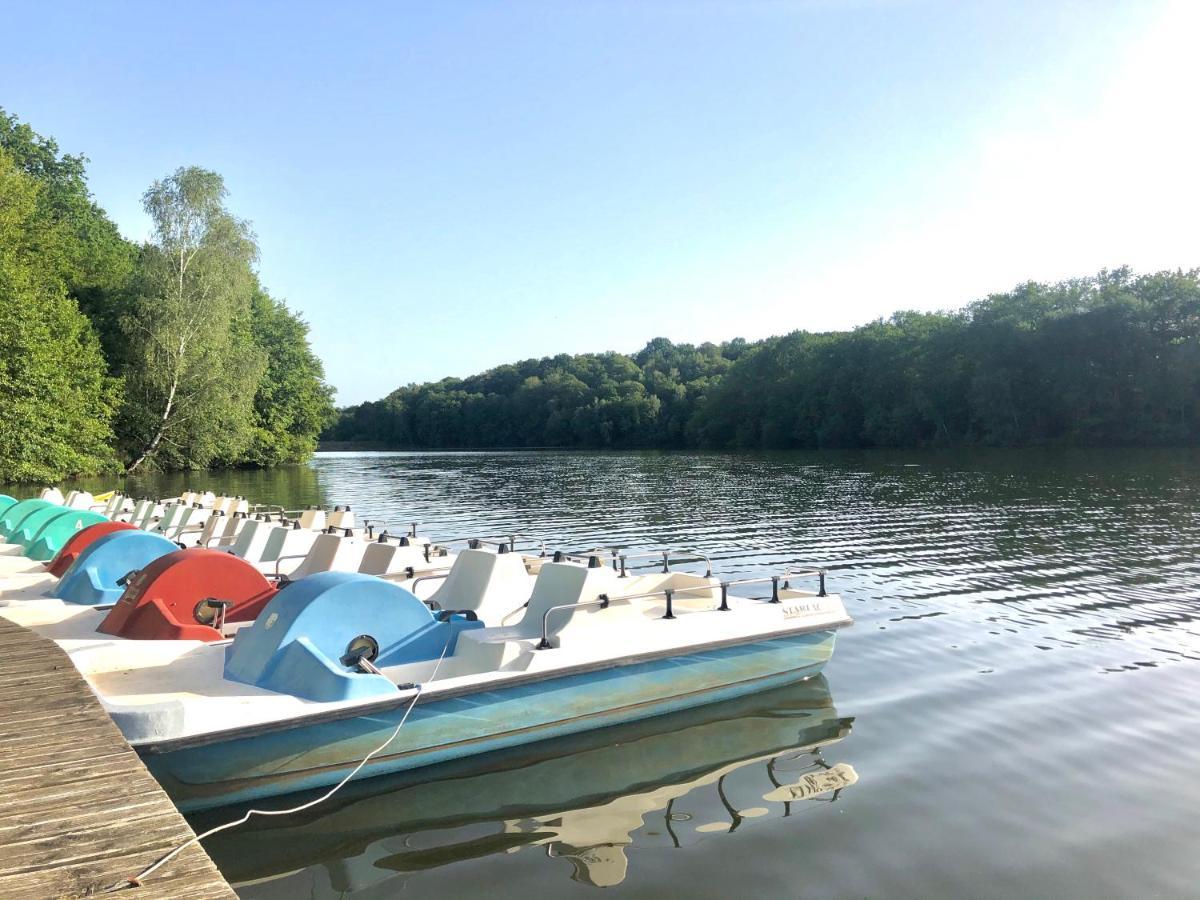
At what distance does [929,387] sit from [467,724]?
74905 mm

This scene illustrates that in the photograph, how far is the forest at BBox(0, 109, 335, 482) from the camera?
116 ft

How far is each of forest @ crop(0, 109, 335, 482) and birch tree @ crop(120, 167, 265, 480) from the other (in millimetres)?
70

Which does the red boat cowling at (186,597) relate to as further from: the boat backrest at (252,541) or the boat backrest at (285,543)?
the boat backrest at (252,541)

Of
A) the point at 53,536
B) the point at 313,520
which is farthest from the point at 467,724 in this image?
the point at 313,520

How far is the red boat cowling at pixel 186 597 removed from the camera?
796 cm

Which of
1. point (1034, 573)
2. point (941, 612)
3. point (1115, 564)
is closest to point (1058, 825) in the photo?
point (941, 612)

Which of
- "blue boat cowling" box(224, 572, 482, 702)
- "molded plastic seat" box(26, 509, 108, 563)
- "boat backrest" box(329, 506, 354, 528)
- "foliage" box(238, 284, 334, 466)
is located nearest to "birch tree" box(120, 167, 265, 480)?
"foliage" box(238, 284, 334, 466)

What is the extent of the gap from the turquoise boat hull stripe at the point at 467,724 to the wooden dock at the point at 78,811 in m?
0.54

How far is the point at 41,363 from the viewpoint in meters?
Result: 35.3

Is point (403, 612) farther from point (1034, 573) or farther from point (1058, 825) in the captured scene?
point (1034, 573)

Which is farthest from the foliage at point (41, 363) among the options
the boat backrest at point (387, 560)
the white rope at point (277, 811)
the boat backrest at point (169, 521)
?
the white rope at point (277, 811)

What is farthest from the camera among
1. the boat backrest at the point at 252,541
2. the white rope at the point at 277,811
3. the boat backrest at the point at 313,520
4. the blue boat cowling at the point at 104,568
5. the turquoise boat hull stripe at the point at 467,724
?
the boat backrest at the point at 313,520

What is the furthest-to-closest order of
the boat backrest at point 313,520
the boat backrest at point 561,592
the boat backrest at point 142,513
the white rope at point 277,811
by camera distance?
the boat backrest at point 142,513
the boat backrest at point 313,520
the boat backrest at point 561,592
the white rope at point 277,811

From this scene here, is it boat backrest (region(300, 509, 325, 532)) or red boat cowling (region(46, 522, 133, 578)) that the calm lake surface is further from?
boat backrest (region(300, 509, 325, 532))
